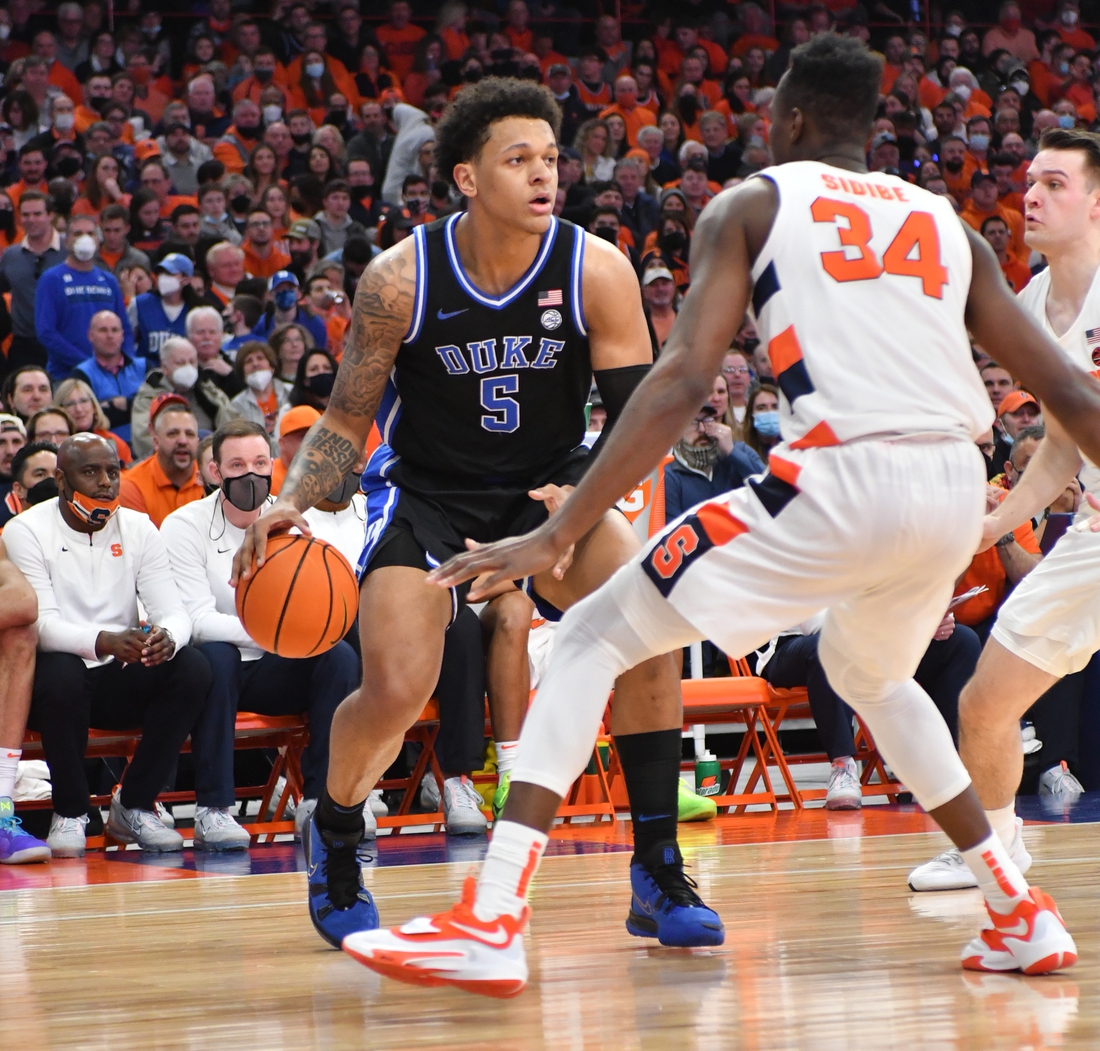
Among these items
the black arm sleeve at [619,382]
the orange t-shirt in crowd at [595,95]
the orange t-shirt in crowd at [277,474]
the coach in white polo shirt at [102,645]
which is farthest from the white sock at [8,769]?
the orange t-shirt in crowd at [595,95]

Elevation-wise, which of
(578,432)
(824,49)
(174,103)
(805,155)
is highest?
(174,103)

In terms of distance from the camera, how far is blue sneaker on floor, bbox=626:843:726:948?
11.4 ft

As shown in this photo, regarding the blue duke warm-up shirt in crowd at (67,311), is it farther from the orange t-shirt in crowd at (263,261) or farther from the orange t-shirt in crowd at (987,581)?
the orange t-shirt in crowd at (987,581)

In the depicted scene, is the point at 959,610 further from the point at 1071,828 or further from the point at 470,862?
the point at 470,862

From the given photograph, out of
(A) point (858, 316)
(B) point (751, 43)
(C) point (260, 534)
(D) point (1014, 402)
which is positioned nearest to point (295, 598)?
(C) point (260, 534)

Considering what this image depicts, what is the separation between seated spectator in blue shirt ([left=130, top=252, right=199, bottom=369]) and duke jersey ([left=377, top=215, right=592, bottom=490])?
709 cm

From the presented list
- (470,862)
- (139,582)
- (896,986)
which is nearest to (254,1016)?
(896,986)

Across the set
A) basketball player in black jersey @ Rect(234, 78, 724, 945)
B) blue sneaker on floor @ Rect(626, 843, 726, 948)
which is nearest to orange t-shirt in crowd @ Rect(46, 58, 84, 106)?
basketball player in black jersey @ Rect(234, 78, 724, 945)

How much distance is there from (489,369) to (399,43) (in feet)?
44.2

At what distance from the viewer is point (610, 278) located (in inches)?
152

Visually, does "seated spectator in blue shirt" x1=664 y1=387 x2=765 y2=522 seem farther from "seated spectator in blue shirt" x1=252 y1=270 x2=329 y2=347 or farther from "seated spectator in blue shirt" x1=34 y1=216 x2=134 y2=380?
"seated spectator in blue shirt" x1=34 y1=216 x2=134 y2=380

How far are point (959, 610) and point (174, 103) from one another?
8.86m

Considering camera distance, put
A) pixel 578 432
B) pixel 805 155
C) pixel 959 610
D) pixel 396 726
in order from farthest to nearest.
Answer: pixel 959 610
pixel 578 432
pixel 396 726
pixel 805 155

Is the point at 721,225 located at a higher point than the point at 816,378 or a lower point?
higher
